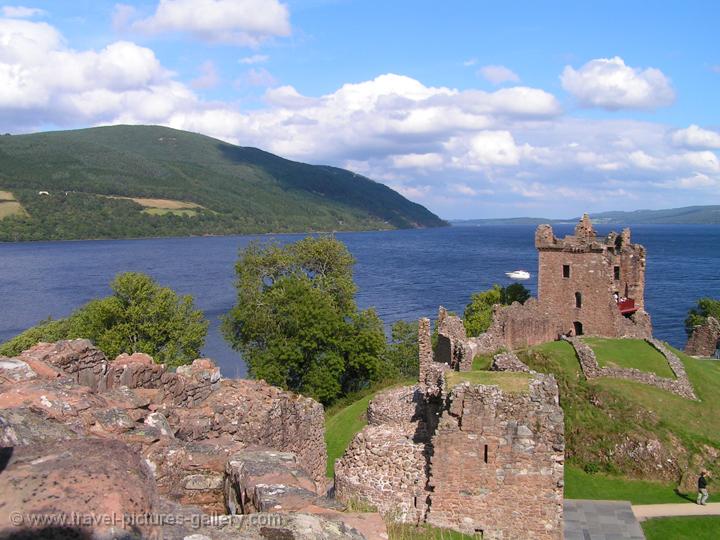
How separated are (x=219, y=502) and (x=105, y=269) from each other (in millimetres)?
139804

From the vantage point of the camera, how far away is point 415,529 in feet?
41.9

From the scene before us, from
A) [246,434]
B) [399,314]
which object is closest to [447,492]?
[246,434]

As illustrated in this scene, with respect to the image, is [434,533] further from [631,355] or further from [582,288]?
[582,288]

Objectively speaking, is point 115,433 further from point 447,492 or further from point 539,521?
point 539,521

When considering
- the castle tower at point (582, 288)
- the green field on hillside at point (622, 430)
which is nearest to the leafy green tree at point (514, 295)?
the castle tower at point (582, 288)

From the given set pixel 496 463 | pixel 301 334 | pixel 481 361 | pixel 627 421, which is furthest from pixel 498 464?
pixel 301 334

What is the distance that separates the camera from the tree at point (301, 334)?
3906cm

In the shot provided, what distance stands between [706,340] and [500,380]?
134ft

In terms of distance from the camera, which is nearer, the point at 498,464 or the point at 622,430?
the point at 498,464

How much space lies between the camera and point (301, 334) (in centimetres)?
3972

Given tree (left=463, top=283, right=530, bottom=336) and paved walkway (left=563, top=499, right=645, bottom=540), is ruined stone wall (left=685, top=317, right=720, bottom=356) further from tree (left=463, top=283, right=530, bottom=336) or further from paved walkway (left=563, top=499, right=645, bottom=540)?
paved walkway (left=563, top=499, right=645, bottom=540)

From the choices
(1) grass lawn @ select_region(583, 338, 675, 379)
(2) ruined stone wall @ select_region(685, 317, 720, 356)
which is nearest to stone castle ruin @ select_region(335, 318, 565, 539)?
(1) grass lawn @ select_region(583, 338, 675, 379)

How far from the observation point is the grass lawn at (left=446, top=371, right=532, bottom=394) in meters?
13.1

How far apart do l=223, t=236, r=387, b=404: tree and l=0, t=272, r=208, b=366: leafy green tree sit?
13.4 feet
